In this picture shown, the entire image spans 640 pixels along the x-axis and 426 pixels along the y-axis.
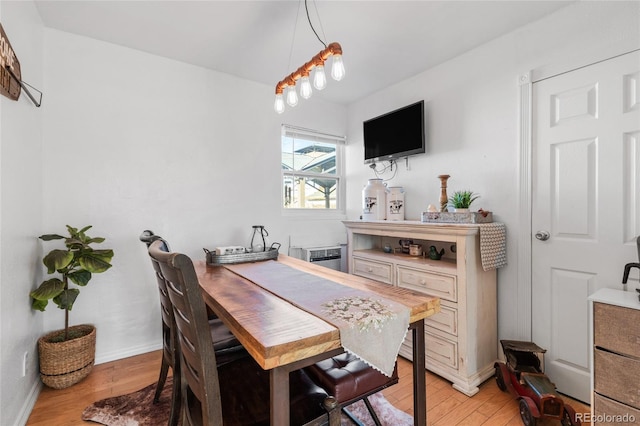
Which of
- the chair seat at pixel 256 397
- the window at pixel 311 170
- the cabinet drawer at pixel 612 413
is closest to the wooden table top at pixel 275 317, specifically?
the chair seat at pixel 256 397

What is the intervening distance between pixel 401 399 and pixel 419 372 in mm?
860

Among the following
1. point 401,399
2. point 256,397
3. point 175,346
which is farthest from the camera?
point 401,399

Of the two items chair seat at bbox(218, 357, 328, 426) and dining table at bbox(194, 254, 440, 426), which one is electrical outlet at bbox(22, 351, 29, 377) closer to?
dining table at bbox(194, 254, 440, 426)

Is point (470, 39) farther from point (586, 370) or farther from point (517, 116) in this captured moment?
point (586, 370)

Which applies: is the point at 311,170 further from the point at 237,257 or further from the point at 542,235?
the point at 542,235

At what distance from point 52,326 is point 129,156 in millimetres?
1398

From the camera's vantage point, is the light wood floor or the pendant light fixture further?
the light wood floor

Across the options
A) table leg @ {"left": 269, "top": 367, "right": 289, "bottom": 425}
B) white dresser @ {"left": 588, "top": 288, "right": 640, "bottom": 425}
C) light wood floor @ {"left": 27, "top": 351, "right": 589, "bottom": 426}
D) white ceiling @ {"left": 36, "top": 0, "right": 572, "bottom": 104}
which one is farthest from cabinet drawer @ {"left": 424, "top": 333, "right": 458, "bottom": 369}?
white ceiling @ {"left": 36, "top": 0, "right": 572, "bottom": 104}

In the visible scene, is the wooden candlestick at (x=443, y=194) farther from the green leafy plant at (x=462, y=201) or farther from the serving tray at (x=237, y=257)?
the serving tray at (x=237, y=257)

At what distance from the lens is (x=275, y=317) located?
39.3 inches

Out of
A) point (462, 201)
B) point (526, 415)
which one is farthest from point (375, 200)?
point (526, 415)

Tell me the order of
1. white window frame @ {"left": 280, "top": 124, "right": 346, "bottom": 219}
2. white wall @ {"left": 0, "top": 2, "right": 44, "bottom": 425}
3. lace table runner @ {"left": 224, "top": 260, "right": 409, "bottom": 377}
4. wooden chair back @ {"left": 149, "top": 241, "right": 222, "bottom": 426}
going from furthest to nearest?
white window frame @ {"left": 280, "top": 124, "right": 346, "bottom": 219}, white wall @ {"left": 0, "top": 2, "right": 44, "bottom": 425}, lace table runner @ {"left": 224, "top": 260, "right": 409, "bottom": 377}, wooden chair back @ {"left": 149, "top": 241, "right": 222, "bottom": 426}

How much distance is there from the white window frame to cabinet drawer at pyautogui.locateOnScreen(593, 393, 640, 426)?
2.63 m

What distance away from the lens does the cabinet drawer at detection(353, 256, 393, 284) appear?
2453mm
